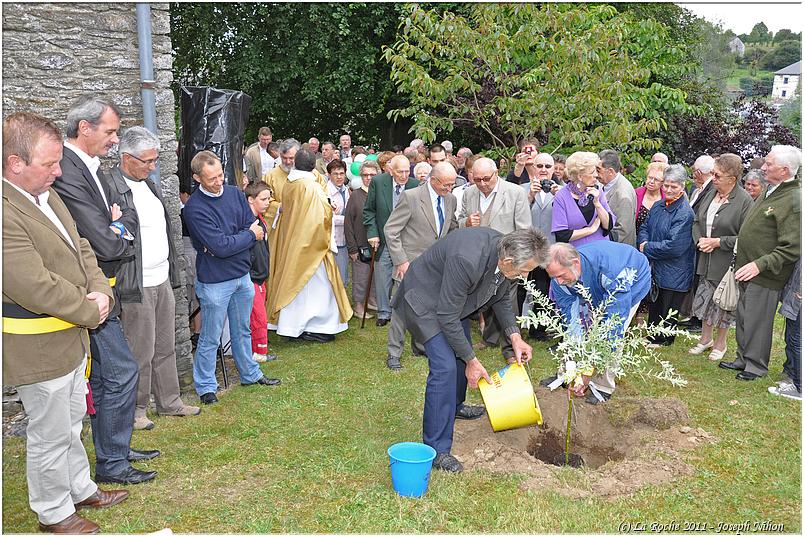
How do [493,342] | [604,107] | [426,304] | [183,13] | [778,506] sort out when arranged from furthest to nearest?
[183,13] → [604,107] → [493,342] → [426,304] → [778,506]

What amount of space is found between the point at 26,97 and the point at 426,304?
11.0ft

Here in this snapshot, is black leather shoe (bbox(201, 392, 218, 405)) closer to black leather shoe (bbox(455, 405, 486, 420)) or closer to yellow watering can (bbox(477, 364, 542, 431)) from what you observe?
black leather shoe (bbox(455, 405, 486, 420))

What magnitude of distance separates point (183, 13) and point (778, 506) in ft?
56.0

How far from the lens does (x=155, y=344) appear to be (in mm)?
5203

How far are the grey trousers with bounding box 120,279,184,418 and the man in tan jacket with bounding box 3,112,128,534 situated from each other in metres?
1.06

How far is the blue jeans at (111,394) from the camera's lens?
417 centimetres

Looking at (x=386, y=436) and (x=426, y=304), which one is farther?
(x=386, y=436)

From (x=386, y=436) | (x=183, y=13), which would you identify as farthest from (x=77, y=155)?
(x=183, y=13)

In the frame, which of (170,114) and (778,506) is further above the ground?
(170,114)

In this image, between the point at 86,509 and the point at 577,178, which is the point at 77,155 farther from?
the point at 577,178

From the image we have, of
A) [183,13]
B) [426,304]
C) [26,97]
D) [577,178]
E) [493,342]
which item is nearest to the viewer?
[426,304]

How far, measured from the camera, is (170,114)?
566cm

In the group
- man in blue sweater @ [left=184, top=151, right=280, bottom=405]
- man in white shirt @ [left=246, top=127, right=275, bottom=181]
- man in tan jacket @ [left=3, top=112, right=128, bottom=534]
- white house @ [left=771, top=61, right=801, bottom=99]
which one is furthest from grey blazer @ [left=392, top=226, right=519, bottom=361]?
white house @ [left=771, top=61, right=801, bottom=99]

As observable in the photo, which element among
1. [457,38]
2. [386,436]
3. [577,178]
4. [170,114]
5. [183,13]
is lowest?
[386,436]
